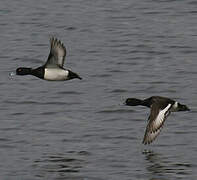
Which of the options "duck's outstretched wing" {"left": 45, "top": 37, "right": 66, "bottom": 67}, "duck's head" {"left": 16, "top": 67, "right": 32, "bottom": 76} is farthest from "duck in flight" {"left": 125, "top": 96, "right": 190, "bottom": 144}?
"duck's head" {"left": 16, "top": 67, "right": 32, "bottom": 76}

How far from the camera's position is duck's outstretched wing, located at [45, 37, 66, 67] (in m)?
25.3

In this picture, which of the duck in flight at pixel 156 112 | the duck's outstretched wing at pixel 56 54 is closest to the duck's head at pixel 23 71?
the duck's outstretched wing at pixel 56 54

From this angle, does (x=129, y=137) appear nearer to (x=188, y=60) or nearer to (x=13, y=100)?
(x=13, y=100)

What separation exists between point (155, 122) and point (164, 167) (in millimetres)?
1031

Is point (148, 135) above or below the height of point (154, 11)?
below

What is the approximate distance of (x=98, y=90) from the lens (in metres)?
29.7

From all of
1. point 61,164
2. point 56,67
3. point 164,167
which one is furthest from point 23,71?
point 164,167

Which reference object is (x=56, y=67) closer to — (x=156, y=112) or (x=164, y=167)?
(x=156, y=112)

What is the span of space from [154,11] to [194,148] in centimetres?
1487

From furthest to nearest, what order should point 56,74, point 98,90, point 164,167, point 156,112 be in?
point 98,90, point 56,74, point 156,112, point 164,167

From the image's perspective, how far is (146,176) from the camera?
898 inches

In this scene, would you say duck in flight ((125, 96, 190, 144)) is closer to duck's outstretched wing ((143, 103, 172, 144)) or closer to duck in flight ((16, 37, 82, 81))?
duck's outstretched wing ((143, 103, 172, 144))

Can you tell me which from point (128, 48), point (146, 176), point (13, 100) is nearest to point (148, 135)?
point (146, 176)

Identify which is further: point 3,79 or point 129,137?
point 3,79
